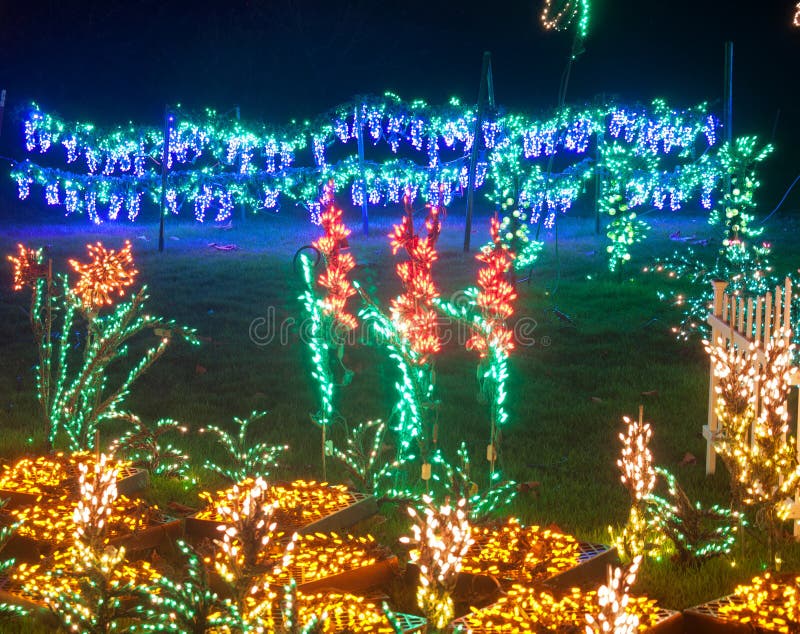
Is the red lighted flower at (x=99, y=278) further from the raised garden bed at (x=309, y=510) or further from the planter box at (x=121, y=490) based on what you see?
the raised garden bed at (x=309, y=510)

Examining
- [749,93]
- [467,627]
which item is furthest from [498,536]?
[749,93]

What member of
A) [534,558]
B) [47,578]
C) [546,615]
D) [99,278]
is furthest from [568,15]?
[47,578]

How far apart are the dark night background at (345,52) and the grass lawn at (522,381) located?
12.6 meters

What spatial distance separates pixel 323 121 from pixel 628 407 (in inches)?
404

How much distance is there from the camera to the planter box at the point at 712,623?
12.7 ft

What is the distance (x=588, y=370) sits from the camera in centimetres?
916

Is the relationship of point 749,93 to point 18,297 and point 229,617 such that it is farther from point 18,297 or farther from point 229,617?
point 229,617

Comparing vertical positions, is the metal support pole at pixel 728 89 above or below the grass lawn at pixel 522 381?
above

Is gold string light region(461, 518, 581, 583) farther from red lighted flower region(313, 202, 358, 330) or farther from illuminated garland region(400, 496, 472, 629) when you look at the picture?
red lighted flower region(313, 202, 358, 330)

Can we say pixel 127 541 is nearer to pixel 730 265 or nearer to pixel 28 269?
pixel 28 269

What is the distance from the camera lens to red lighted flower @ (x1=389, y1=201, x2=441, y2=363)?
18.4 feet

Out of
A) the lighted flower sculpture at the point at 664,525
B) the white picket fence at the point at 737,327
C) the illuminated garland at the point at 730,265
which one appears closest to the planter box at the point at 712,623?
the lighted flower sculpture at the point at 664,525

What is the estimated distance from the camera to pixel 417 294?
5.64 meters

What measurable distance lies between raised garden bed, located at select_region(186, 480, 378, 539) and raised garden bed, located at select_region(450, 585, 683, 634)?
1.37 m
